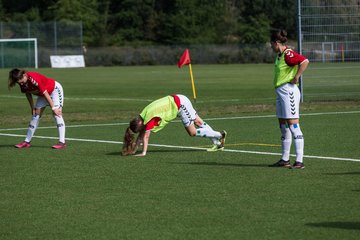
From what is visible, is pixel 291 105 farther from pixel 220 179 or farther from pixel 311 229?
pixel 311 229

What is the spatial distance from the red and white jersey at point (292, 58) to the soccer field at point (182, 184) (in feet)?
4.90

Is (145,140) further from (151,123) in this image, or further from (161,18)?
(161,18)

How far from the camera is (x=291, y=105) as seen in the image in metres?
13.3

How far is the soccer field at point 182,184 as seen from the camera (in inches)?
363

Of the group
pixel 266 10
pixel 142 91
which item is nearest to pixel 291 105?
pixel 142 91

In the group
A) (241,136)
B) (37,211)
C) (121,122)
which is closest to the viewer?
(37,211)

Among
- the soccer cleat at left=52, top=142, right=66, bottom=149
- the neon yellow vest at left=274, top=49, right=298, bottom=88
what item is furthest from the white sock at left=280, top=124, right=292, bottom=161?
the soccer cleat at left=52, top=142, right=66, bottom=149

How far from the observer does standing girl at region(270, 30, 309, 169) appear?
13258 millimetres

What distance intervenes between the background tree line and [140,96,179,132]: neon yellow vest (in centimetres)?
7159

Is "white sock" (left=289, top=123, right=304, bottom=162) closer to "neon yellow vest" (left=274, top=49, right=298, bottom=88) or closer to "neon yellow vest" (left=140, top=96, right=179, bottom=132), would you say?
"neon yellow vest" (left=274, top=49, right=298, bottom=88)

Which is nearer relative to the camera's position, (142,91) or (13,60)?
(142,91)

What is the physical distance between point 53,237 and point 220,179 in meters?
3.84

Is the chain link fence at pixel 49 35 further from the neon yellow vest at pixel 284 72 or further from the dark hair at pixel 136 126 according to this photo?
the neon yellow vest at pixel 284 72

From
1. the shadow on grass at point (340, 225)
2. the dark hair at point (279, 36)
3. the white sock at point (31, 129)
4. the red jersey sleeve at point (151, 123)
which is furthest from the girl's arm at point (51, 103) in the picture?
the shadow on grass at point (340, 225)
